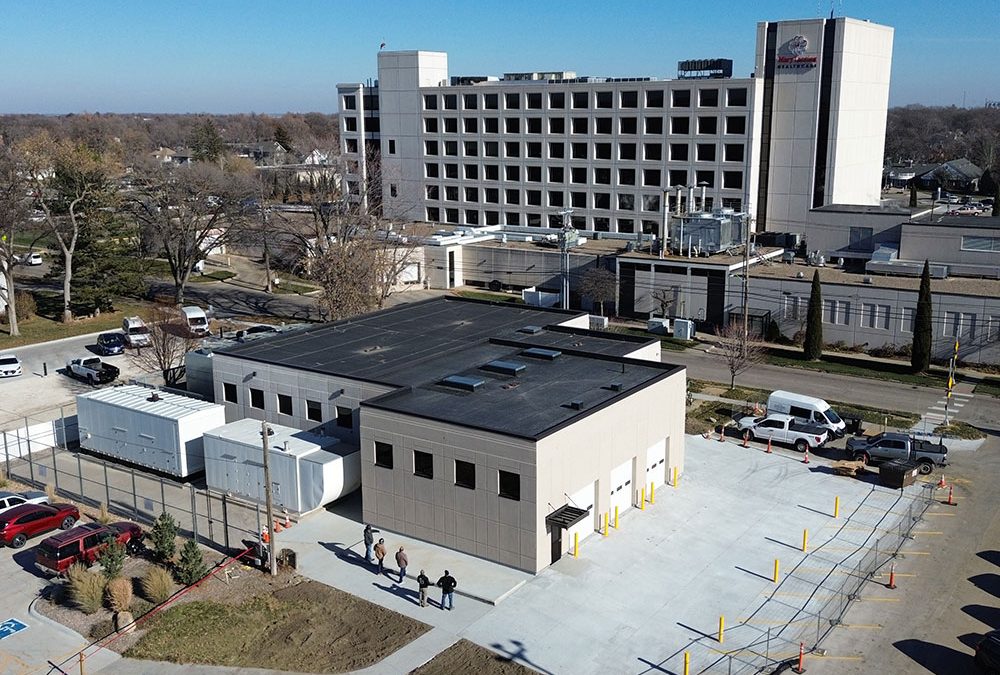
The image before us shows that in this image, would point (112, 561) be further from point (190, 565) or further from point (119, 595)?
point (190, 565)

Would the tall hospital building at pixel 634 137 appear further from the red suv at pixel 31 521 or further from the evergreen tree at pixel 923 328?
the red suv at pixel 31 521


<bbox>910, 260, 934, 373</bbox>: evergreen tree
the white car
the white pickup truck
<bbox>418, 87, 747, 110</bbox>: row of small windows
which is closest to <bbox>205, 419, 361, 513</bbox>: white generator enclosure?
the white pickup truck

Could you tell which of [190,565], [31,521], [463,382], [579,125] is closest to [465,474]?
[463,382]

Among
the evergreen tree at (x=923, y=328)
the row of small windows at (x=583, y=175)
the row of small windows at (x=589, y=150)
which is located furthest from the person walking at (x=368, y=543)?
the row of small windows at (x=589, y=150)

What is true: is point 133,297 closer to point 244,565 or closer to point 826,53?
point 244,565

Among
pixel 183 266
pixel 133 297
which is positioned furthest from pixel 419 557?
pixel 133 297

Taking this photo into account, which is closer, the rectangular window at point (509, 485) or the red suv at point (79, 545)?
the rectangular window at point (509, 485)
